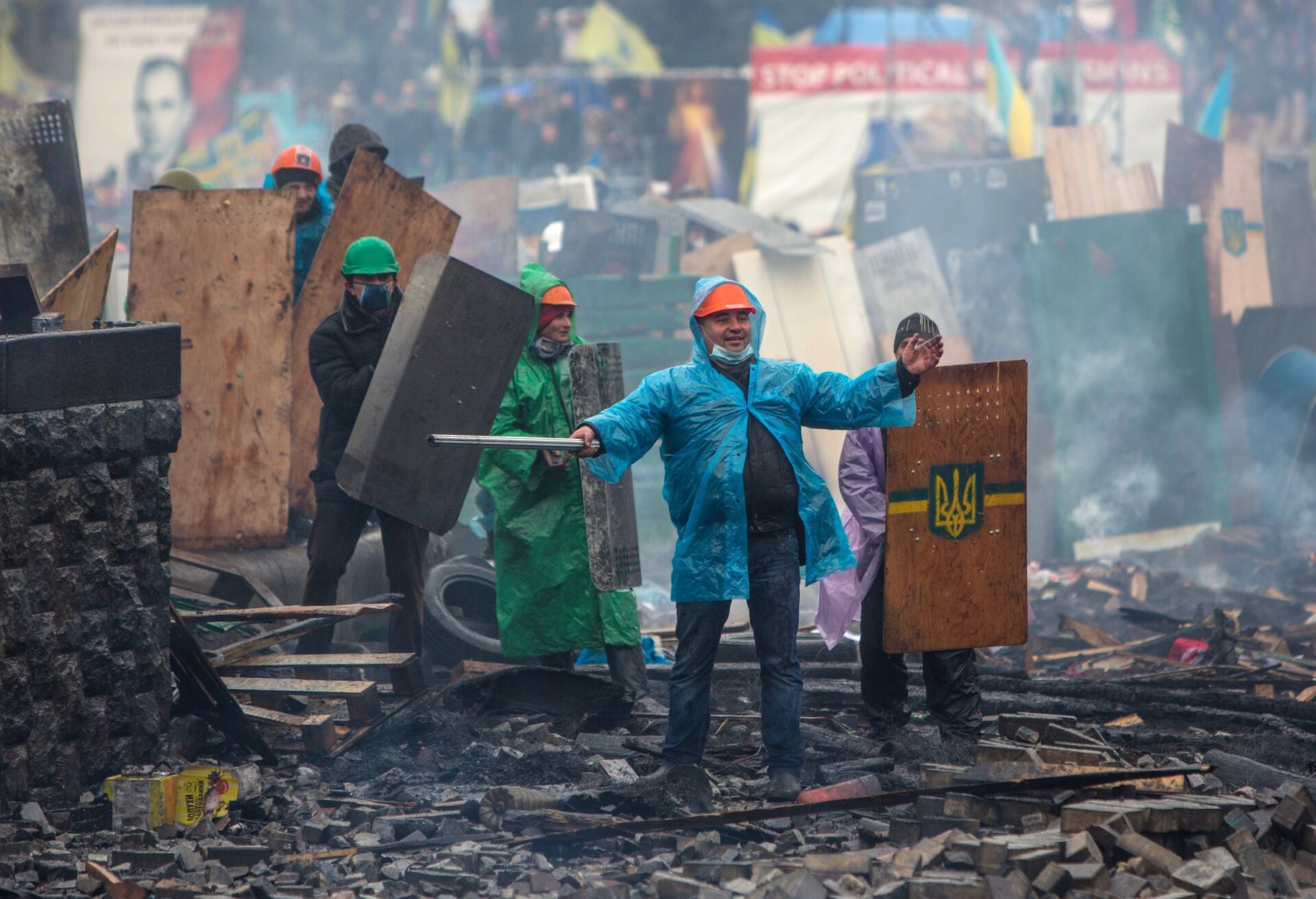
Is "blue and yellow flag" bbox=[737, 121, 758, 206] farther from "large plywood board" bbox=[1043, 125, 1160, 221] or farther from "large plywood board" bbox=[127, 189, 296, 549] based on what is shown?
"large plywood board" bbox=[127, 189, 296, 549]

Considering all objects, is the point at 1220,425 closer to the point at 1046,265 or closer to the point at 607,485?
the point at 1046,265

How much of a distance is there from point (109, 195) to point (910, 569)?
62.5 feet

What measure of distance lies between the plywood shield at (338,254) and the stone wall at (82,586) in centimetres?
271

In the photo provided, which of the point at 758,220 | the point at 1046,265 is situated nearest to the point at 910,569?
the point at 1046,265

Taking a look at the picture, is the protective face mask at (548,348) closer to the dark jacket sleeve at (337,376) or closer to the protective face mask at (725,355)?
the dark jacket sleeve at (337,376)

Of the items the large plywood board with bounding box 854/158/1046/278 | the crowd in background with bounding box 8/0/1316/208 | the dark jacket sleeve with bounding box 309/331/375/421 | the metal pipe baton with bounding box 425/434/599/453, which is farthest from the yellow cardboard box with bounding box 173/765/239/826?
the crowd in background with bounding box 8/0/1316/208

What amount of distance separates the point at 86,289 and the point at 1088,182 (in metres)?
11.8

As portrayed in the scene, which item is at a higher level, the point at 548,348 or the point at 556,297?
the point at 556,297

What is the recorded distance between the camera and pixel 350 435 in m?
6.42

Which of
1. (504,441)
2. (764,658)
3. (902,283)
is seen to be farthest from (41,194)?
(902,283)

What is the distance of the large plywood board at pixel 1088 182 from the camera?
15430 mm

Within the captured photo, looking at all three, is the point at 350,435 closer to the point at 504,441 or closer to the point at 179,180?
the point at 504,441

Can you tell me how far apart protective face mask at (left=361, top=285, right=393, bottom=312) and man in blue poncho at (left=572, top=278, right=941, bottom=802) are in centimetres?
186

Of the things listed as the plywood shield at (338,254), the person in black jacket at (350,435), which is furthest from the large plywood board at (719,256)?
the person in black jacket at (350,435)
